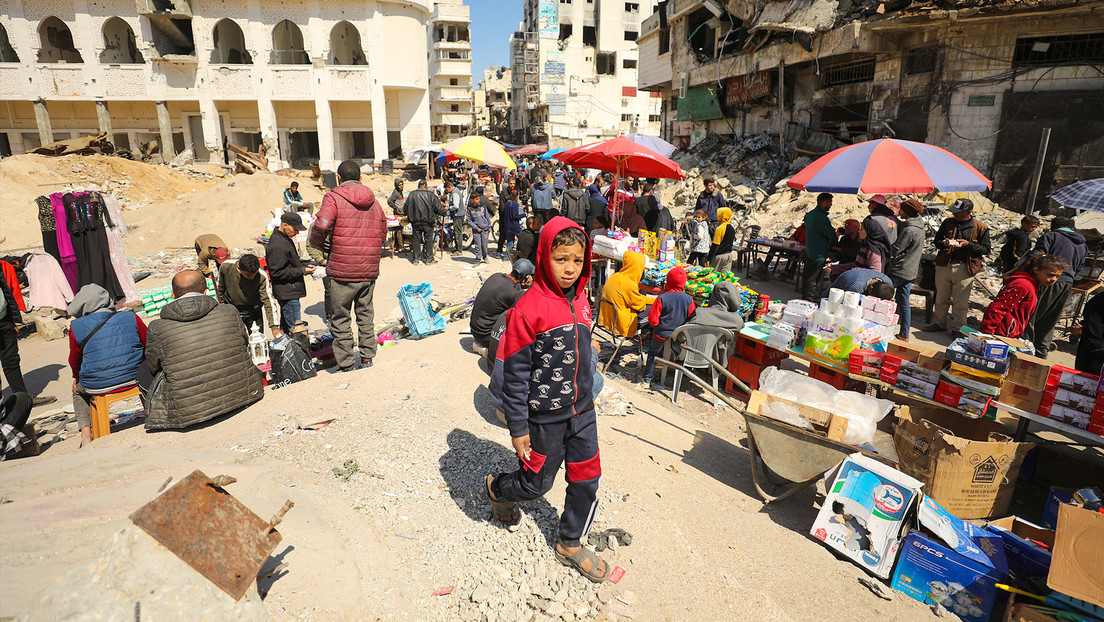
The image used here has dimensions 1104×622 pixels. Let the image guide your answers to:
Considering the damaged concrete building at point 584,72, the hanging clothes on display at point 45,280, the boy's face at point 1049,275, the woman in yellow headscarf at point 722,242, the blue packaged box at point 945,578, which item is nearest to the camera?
the blue packaged box at point 945,578

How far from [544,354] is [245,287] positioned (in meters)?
5.07

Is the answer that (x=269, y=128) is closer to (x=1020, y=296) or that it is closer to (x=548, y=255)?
(x=548, y=255)

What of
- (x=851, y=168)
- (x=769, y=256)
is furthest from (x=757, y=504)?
(x=769, y=256)

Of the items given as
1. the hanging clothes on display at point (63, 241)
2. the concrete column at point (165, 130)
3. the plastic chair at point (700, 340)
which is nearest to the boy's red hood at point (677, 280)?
the plastic chair at point (700, 340)

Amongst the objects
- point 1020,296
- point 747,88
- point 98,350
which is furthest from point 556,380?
point 747,88

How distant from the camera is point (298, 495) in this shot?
3127 mm

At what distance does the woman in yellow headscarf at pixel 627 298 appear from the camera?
6.27m

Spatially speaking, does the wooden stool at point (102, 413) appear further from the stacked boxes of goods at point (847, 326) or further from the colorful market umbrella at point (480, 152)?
the colorful market umbrella at point (480, 152)

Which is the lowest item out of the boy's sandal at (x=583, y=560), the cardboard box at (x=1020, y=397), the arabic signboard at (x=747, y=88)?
the boy's sandal at (x=583, y=560)

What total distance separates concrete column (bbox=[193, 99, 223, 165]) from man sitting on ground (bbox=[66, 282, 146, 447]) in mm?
28420

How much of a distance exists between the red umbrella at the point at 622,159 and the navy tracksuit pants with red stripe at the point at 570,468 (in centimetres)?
635

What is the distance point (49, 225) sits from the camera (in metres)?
7.18

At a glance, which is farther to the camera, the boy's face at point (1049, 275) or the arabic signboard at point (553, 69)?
the arabic signboard at point (553, 69)

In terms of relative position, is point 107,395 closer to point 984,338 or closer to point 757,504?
point 757,504
